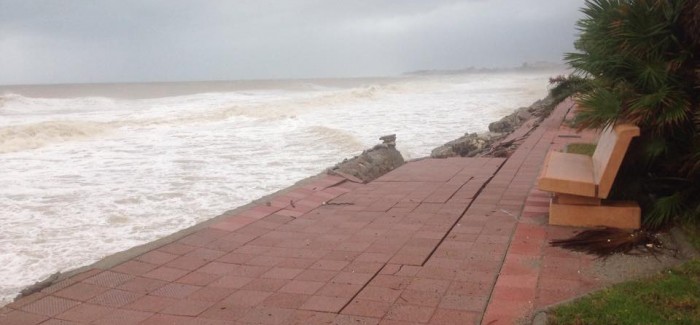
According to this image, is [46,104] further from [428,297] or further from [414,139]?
[428,297]

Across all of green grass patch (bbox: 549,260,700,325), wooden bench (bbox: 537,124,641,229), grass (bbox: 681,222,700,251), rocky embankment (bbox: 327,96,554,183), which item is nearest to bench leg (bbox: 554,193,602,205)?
wooden bench (bbox: 537,124,641,229)

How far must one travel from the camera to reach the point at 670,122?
15.4 ft

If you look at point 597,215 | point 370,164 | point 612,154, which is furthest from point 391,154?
point 612,154

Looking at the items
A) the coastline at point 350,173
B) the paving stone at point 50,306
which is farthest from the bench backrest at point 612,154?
the paving stone at point 50,306

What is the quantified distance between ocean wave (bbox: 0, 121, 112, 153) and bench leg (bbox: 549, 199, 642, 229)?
1556 cm

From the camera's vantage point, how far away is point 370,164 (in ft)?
30.4

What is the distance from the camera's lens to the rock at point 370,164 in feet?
28.5

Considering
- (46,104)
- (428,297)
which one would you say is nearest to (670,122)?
(428,297)

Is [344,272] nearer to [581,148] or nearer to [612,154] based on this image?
[612,154]

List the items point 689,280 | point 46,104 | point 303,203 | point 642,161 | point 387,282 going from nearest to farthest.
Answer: point 689,280 < point 387,282 < point 642,161 < point 303,203 < point 46,104

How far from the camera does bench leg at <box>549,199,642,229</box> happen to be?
5.04 metres

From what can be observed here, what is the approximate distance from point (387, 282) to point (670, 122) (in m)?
2.60

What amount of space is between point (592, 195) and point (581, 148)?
462cm

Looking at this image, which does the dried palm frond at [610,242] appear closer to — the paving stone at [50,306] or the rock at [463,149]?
the paving stone at [50,306]
